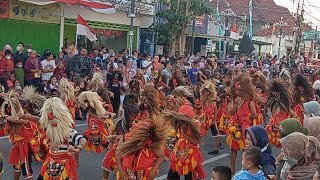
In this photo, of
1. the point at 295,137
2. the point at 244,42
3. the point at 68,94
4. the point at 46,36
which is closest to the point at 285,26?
the point at 244,42

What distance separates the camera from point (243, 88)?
9.17 metres

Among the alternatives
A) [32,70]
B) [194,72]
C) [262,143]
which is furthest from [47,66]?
[262,143]

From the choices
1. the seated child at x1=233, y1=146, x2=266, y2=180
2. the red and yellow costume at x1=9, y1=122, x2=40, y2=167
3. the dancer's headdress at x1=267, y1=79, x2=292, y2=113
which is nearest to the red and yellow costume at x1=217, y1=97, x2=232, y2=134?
the dancer's headdress at x1=267, y1=79, x2=292, y2=113

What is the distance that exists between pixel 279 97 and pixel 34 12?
13.7 meters

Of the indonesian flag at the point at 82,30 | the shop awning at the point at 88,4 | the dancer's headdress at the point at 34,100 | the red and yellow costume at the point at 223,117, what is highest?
the shop awning at the point at 88,4

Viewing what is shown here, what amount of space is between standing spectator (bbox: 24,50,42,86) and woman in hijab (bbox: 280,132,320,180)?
450 inches

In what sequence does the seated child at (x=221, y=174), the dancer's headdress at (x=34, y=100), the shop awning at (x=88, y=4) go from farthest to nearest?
the shop awning at (x=88, y=4), the dancer's headdress at (x=34, y=100), the seated child at (x=221, y=174)

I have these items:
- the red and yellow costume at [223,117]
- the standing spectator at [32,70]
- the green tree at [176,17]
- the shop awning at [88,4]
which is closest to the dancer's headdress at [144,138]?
the red and yellow costume at [223,117]

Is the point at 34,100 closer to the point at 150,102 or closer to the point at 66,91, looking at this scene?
the point at 150,102

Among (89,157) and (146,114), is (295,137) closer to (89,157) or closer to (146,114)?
(146,114)

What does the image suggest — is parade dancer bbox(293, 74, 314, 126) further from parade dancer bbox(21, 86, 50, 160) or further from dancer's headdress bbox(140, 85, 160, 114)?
parade dancer bbox(21, 86, 50, 160)

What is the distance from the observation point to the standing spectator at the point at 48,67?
15758 millimetres

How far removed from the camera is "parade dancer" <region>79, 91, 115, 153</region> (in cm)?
872

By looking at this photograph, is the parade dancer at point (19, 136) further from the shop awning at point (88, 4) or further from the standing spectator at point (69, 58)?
the shop awning at point (88, 4)
